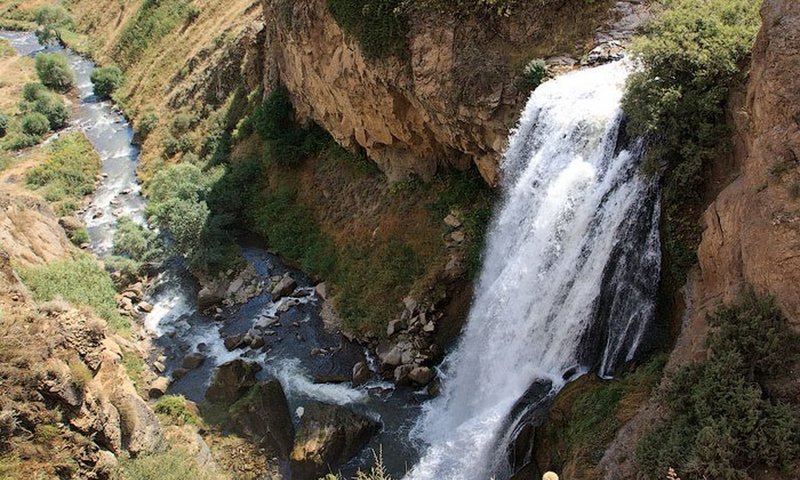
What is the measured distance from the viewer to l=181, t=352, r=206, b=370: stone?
851 inches

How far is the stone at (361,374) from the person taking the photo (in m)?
19.8

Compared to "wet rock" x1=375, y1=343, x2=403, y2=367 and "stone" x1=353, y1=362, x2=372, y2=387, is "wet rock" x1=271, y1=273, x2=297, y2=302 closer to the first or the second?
"stone" x1=353, y1=362, x2=372, y2=387

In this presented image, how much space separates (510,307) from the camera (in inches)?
671

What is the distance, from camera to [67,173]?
34.3 meters

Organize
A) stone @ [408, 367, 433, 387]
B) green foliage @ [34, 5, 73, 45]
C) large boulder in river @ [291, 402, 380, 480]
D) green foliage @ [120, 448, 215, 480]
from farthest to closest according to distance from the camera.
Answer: green foliage @ [34, 5, 73, 45] → stone @ [408, 367, 433, 387] → large boulder in river @ [291, 402, 380, 480] → green foliage @ [120, 448, 215, 480]

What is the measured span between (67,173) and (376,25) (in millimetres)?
22787

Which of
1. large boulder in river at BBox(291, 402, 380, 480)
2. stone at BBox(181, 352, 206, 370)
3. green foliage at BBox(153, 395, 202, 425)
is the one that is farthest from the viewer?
stone at BBox(181, 352, 206, 370)

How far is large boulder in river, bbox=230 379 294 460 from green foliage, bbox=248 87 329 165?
12.2 metres

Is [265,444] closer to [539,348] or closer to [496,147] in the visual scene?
[539,348]

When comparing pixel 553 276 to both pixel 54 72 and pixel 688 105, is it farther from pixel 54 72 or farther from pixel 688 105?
pixel 54 72

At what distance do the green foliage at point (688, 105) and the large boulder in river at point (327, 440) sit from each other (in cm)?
959

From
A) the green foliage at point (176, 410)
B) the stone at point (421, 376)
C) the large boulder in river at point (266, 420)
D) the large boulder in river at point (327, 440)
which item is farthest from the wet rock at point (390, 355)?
the green foliage at point (176, 410)

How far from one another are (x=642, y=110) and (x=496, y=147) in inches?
228

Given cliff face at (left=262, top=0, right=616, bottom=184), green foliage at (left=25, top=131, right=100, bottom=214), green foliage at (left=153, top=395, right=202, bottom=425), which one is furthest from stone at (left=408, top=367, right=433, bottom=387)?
green foliage at (left=25, top=131, right=100, bottom=214)
